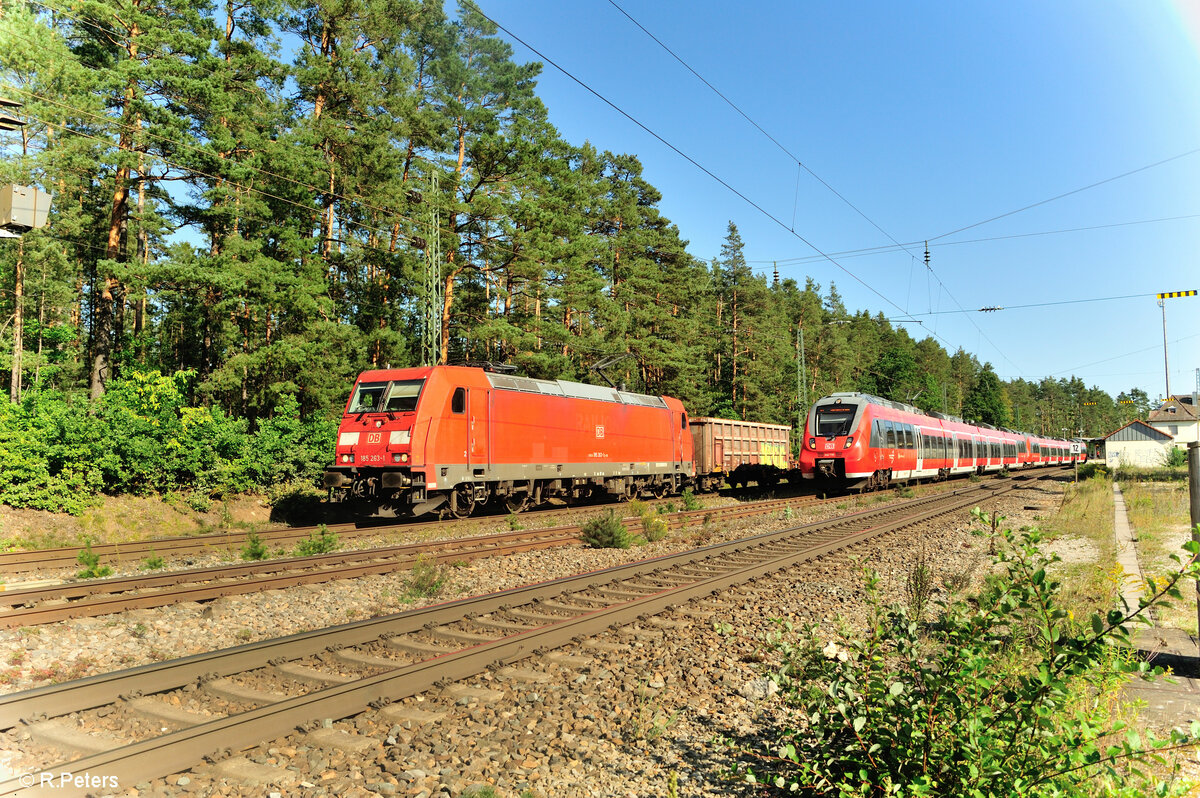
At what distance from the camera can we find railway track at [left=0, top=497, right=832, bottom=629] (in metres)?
7.78

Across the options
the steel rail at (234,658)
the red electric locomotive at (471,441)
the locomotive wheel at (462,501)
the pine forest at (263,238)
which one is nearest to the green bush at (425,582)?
the steel rail at (234,658)

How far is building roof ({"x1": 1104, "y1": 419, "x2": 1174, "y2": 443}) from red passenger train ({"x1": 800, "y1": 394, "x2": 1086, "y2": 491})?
→ 32.0m

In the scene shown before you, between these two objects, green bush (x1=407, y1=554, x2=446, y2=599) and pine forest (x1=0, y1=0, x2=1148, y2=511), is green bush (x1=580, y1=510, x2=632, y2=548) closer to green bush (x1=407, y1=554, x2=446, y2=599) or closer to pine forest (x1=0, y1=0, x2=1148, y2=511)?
green bush (x1=407, y1=554, x2=446, y2=599)

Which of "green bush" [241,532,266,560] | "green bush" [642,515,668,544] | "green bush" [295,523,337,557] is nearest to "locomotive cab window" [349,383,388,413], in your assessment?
"green bush" [295,523,337,557]

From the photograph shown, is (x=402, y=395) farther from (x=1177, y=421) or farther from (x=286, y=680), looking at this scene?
(x=1177, y=421)

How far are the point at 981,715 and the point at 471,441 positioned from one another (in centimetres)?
1432

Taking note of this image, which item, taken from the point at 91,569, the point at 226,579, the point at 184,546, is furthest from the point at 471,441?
the point at 91,569

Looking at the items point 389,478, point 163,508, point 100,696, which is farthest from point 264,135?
point 100,696

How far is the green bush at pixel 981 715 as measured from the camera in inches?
102

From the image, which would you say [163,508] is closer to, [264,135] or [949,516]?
[264,135]

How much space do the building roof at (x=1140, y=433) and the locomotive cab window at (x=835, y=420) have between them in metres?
48.7

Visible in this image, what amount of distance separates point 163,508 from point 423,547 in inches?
418

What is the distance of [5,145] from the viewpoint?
28.0 meters

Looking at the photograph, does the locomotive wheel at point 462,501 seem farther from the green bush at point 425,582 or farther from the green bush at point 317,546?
the green bush at point 425,582
